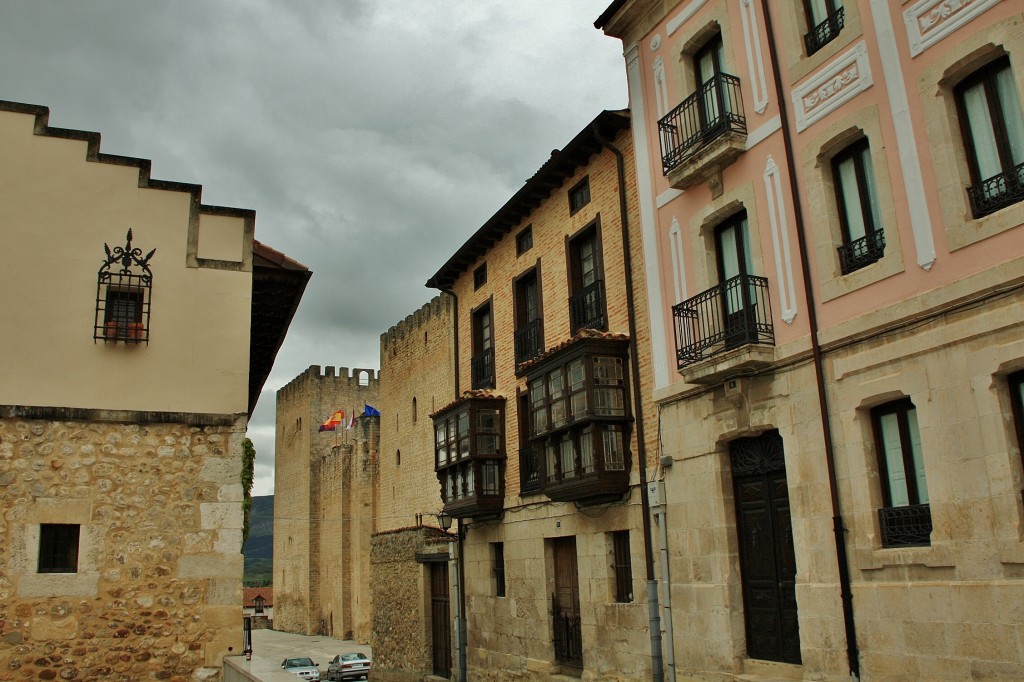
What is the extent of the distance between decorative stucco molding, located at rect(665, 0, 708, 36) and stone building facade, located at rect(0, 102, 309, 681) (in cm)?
764

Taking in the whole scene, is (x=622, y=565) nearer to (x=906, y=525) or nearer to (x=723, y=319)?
(x=723, y=319)

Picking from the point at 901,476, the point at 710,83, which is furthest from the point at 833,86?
the point at 901,476

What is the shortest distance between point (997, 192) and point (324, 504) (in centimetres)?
4325

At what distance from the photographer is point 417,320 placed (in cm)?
3359

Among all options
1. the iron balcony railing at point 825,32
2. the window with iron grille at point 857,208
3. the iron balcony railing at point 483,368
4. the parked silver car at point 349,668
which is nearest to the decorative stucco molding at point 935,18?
the iron balcony railing at point 825,32

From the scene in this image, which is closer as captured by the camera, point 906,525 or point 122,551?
point 906,525

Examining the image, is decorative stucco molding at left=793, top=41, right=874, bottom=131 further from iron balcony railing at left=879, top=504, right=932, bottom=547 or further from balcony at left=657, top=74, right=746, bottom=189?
iron balcony railing at left=879, top=504, right=932, bottom=547

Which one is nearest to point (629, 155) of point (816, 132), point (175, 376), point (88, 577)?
point (816, 132)

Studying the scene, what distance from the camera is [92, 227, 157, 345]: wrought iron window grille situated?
11539mm

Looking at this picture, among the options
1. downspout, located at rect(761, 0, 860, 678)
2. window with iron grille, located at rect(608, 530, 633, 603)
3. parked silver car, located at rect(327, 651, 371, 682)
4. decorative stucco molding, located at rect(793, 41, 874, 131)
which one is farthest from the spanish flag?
decorative stucco molding, located at rect(793, 41, 874, 131)

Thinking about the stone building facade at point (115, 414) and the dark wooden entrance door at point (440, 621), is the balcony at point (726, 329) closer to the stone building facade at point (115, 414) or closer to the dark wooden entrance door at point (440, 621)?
the stone building facade at point (115, 414)

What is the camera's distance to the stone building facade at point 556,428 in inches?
612

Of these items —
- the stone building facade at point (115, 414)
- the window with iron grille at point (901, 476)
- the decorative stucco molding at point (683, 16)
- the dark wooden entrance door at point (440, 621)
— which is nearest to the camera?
the window with iron grille at point (901, 476)

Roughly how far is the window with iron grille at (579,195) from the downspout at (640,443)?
1239mm
